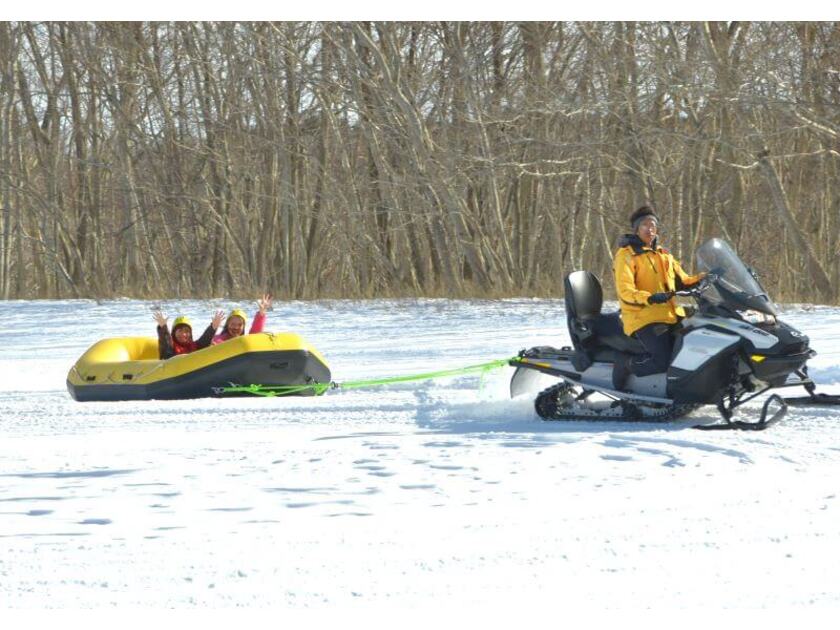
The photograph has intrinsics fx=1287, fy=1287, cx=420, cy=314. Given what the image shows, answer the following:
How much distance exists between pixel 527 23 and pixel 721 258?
594 inches

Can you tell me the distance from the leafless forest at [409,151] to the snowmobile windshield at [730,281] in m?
10.2

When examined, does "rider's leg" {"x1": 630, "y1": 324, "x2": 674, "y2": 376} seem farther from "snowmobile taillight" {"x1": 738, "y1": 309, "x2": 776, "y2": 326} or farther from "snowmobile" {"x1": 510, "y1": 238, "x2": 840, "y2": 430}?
"snowmobile taillight" {"x1": 738, "y1": 309, "x2": 776, "y2": 326}

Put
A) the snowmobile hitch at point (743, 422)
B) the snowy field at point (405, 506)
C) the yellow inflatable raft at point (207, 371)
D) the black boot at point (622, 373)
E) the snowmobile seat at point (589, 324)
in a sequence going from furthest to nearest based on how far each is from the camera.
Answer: the yellow inflatable raft at point (207, 371)
the snowmobile seat at point (589, 324)
the black boot at point (622, 373)
the snowmobile hitch at point (743, 422)
the snowy field at point (405, 506)

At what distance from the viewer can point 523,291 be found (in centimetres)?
1981

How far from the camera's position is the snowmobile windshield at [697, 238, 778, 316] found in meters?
7.98

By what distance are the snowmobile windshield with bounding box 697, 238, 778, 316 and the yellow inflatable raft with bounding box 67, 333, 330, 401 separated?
3525mm

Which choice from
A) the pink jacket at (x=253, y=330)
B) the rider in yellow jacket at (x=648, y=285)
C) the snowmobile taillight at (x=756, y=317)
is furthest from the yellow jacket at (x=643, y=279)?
the pink jacket at (x=253, y=330)

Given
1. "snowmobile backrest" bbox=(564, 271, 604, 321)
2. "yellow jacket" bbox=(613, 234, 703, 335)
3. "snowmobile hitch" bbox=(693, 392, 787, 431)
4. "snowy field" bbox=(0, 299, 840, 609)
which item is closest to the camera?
"snowy field" bbox=(0, 299, 840, 609)

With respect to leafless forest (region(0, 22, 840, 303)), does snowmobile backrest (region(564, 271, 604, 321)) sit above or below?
below

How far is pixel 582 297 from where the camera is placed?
8.81 metres

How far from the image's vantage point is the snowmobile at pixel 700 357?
789 cm

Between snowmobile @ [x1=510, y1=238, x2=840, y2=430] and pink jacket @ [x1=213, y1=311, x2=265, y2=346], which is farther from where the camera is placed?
pink jacket @ [x1=213, y1=311, x2=265, y2=346]

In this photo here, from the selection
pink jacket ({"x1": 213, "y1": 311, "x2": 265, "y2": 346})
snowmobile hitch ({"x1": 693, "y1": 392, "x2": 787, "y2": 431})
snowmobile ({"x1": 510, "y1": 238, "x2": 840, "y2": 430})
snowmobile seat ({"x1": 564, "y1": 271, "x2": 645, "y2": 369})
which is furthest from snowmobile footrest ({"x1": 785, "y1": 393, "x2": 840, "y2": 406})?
pink jacket ({"x1": 213, "y1": 311, "x2": 265, "y2": 346})

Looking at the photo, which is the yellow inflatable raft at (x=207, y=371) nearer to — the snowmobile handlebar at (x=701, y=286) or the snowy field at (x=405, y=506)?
the snowy field at (x=405, y=506)
